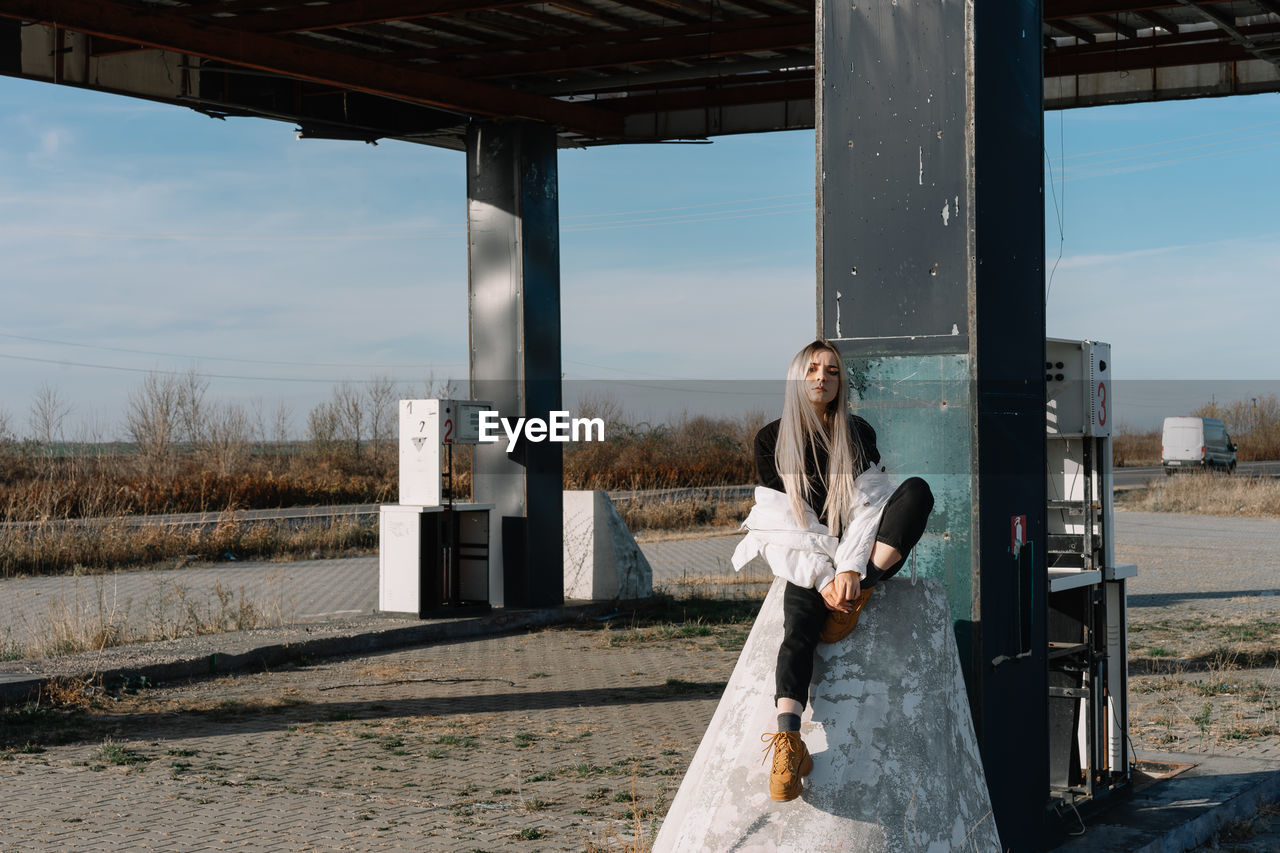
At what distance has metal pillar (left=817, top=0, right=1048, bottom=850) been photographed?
4.98m

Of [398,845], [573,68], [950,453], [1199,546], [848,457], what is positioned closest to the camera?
[848,457]

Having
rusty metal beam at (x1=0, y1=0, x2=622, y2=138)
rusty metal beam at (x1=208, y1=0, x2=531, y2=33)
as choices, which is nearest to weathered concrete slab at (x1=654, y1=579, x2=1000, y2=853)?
rusty metal beam at (x1=208, y1=0, x2=531, y2=33)

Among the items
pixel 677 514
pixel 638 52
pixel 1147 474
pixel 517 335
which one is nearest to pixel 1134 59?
pixel 638 52

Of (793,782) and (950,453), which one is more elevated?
(950,453)

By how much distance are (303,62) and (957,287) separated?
8.76 m

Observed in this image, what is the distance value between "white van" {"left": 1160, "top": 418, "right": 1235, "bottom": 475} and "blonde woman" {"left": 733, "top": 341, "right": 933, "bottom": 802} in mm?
45944

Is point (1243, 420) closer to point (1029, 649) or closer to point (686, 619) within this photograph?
point (686, 619)

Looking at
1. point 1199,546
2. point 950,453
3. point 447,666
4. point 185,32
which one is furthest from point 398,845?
point 1199,546

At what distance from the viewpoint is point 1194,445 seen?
47.2m

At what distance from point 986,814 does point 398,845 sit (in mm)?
2837

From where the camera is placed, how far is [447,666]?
1112 centimetres

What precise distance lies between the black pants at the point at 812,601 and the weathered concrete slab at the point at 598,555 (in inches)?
409

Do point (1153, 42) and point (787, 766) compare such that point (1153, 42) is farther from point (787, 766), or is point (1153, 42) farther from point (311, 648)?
point (787, 766)

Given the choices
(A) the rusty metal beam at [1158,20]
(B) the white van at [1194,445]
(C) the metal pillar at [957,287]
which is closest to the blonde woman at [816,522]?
(C) the metal pillar at [957,287]
